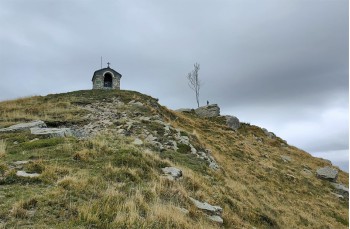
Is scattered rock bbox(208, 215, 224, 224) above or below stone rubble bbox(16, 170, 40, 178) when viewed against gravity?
below

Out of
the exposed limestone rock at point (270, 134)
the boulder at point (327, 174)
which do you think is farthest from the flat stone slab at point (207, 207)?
the exposed limestone rock at point (270, 134)

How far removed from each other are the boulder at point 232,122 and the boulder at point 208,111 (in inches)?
103

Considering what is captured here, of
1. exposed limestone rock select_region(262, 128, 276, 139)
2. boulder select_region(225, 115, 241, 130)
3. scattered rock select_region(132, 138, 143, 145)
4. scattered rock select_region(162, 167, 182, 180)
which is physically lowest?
scattered rock select_region(162, 167, 182, 180)

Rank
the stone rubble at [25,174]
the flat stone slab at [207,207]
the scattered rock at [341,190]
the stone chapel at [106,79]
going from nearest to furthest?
the stone rubble at [25,174], the flat stone slab at [207,207], the scattered rock at [341,190], the stone chapel at [106,79]

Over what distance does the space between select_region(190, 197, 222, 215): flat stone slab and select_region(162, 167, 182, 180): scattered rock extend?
64.9 inches

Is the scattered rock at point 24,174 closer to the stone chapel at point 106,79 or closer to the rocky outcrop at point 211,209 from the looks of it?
the rocky outcrop at point 211,209

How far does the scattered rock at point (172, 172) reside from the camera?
11.9 meters

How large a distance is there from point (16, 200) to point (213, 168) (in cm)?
1092

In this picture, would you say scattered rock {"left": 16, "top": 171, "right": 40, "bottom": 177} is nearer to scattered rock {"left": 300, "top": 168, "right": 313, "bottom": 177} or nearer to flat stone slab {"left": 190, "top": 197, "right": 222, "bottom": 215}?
flat stone slab {"left": 190, "top": 197, "right": 222, "bottom": 215}

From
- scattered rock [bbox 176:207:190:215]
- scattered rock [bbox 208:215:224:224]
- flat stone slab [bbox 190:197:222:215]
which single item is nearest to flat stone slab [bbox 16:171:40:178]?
scattered rock [bbox 176:207:190:215]

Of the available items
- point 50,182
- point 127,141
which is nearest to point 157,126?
point 127,141

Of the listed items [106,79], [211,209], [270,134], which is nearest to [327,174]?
[270,134]

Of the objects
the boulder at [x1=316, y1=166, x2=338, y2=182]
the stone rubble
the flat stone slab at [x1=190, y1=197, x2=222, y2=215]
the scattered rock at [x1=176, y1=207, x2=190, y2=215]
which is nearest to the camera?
the scattered rock at [x1=176, y1=207, x2=190, y2=215]

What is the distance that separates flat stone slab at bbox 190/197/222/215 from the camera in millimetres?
9953
